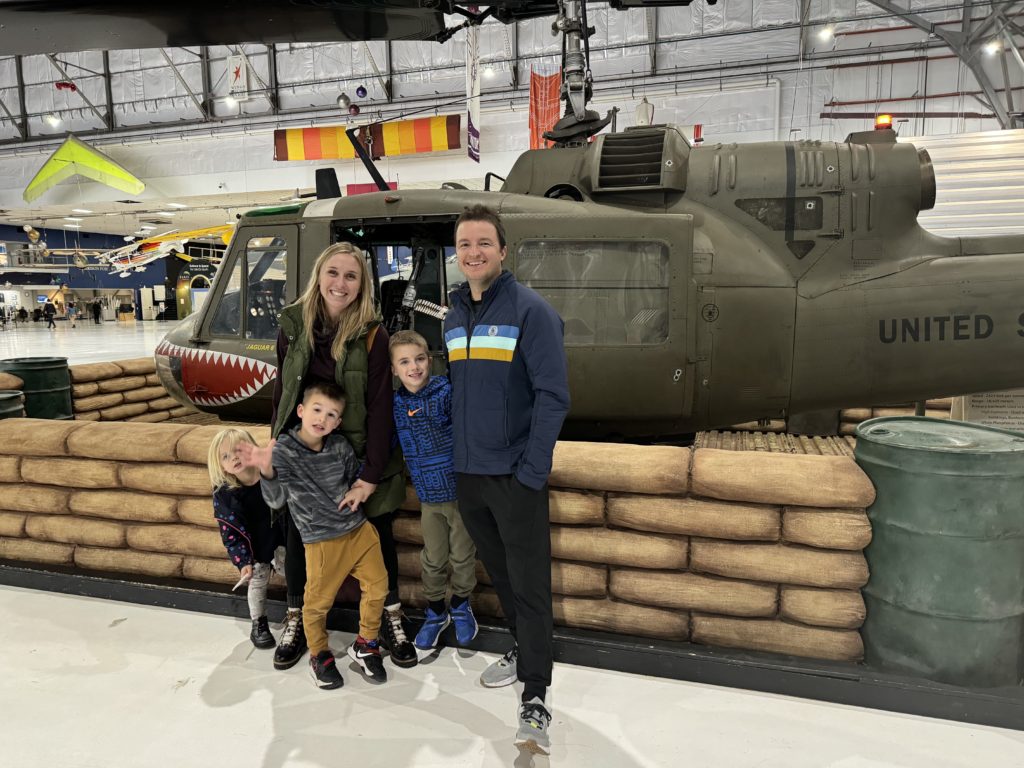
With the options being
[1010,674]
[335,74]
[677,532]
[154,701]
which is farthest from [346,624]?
[335,74]

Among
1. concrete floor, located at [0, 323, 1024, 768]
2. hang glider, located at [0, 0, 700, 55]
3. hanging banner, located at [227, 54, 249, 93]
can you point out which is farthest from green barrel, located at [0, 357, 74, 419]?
hanging banner, located at [227, 54, 249, 93]

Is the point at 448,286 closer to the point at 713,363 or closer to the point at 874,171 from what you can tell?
the point at 713,363

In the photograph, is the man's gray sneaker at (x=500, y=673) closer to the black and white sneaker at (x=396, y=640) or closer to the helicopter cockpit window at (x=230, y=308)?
the black and white sneaker at (x=396, y=640)

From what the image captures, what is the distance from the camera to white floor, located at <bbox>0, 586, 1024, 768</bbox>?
93.5 inches

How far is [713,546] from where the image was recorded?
2.84m

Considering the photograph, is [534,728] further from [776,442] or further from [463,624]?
[776,442]

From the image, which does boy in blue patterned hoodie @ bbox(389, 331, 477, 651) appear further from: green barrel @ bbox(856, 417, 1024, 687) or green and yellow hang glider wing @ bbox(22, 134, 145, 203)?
green and yellow hang glider wing @ bbox(22, 134, 145, 203)

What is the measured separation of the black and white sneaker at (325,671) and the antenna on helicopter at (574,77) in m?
3.93

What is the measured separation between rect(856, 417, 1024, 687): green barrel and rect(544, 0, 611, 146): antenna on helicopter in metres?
3.30

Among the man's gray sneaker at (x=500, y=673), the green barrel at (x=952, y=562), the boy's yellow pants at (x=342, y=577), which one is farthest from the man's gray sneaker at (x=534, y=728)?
the green barrel at (x=952, y=562)

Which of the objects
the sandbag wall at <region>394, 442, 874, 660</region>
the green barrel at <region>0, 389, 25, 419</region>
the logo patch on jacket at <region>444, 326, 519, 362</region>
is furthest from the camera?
the green barrel at <region>0, 389, 25, 419</region>

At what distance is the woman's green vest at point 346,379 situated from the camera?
2818mm

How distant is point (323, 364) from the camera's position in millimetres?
2863

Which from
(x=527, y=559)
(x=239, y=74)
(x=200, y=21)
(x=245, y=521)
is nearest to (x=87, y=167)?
(x=239, y=74)
